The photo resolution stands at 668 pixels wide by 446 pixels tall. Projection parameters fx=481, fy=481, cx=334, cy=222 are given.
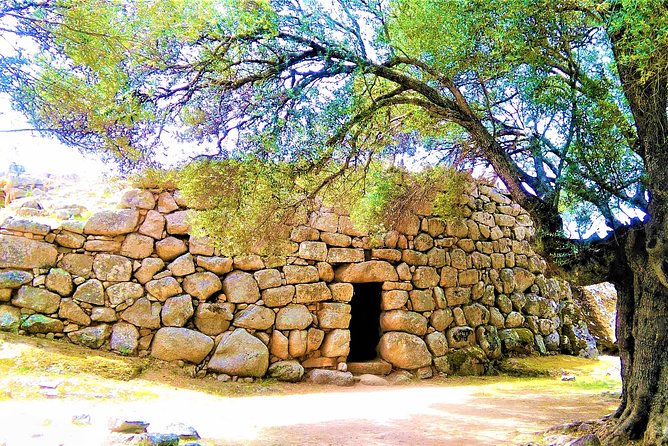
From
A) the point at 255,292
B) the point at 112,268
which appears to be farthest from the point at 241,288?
the point at 112,268

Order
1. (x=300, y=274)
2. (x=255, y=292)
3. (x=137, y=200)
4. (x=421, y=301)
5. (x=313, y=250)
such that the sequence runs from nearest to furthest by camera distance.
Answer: (x=137, y=200) → (x=255, y=292) → (x=300, y=274) → (x=313, y=250) → (x=421, y=301)

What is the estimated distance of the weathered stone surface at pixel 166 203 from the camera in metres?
8.22

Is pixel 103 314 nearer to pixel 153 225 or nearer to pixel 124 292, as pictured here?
pixel 124 292

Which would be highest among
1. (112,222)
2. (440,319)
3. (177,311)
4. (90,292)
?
(112,222)

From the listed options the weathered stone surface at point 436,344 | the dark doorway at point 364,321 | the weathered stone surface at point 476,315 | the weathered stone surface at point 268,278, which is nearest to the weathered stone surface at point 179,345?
the weathered stone surface at point 268,278

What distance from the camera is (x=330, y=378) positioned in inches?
319

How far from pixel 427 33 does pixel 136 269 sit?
577cm

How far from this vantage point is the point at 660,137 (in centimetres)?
436

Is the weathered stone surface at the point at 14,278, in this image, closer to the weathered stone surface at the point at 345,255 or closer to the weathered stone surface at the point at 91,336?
the weathered stone surface at the point at 91,336

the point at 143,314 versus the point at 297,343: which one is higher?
the point at 143,314

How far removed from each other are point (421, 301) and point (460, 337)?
3.57 feet

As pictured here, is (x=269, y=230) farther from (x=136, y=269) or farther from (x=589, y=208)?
(x=589, y=208)

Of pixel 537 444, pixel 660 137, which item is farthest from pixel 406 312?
pixel 660 137

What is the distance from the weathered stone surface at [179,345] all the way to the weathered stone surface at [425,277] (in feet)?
13.7
